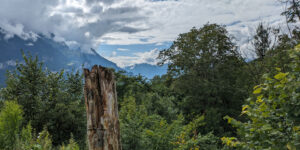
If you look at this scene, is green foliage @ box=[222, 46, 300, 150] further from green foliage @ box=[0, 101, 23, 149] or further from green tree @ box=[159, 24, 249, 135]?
green tree @ box=[159, 24, 249, 135]

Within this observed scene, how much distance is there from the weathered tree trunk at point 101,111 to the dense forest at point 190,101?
1.62 meters

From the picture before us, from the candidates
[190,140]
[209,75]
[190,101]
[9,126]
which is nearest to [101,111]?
[9,126]

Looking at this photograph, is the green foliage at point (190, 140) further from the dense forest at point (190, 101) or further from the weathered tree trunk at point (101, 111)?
the weathered tree trunk at point (101, 111)

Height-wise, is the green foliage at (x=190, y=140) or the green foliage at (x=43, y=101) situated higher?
the green foliage at (x=43, y=101)

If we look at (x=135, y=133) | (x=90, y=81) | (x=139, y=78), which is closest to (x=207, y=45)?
(x=139, y=78)

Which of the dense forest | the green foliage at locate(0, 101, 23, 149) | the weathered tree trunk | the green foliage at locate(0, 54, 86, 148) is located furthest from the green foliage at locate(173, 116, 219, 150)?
the green foliage at locate(0, 54, 86, 148)

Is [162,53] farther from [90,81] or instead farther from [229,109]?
[90,81]

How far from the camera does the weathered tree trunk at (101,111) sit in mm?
1895

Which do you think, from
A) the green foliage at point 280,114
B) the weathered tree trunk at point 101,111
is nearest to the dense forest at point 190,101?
the green foliage at point 280,114

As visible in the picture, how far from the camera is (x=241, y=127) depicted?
273cm

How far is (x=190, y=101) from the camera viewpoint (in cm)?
1537

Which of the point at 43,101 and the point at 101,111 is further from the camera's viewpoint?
the point at 43,101

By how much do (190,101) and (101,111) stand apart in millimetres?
14052

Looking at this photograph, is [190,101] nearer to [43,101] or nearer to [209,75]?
[209,75]
